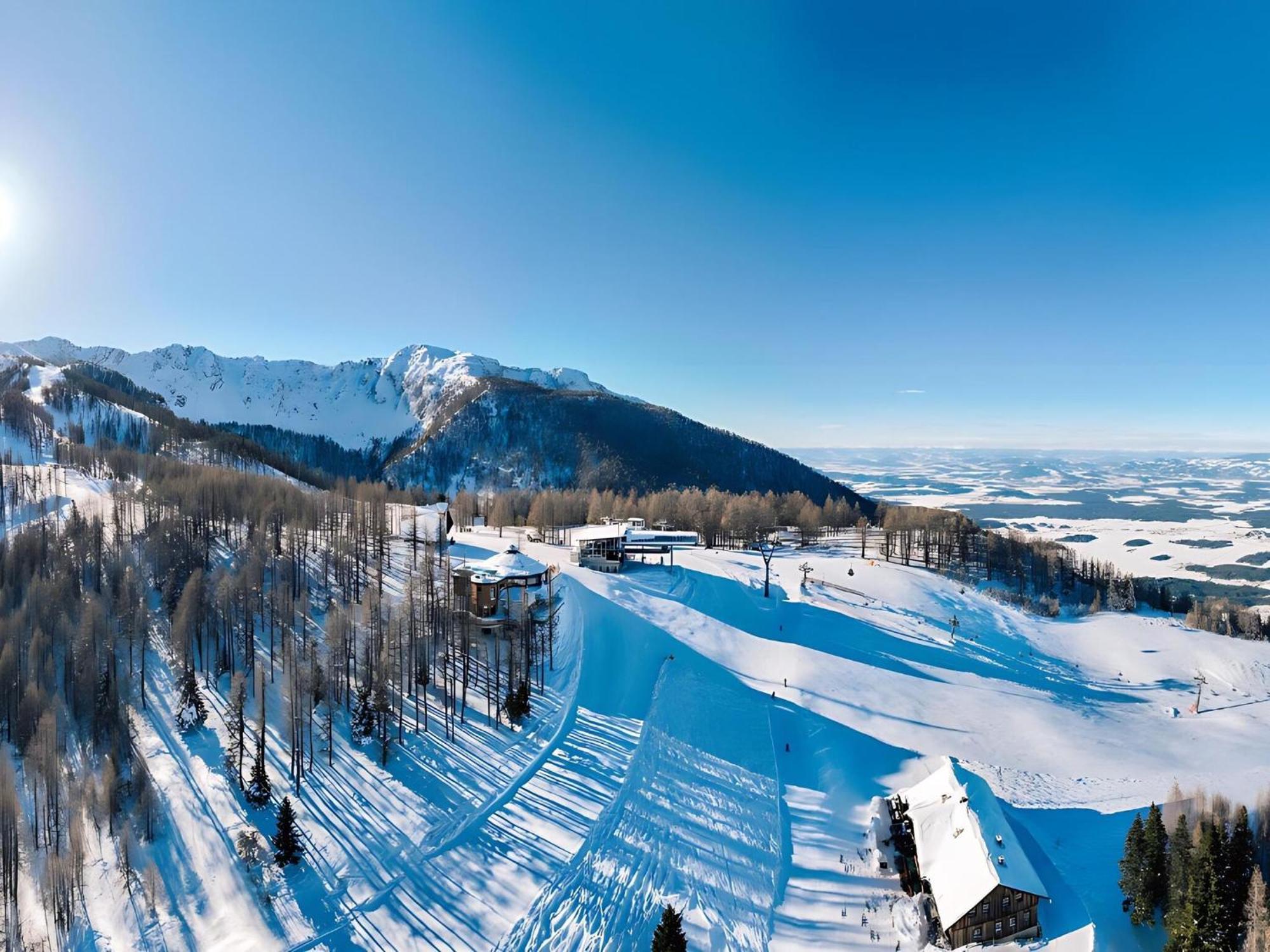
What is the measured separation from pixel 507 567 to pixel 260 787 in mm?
22527

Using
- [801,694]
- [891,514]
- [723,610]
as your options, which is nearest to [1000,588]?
[891,514]

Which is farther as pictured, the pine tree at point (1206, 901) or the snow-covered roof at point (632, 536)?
the snow-covered roof at point (632, 536)

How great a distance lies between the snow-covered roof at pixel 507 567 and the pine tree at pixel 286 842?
22.7 meters

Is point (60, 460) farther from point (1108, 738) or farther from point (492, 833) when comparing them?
point (1108, 738)

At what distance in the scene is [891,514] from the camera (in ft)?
340

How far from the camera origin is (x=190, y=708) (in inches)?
1532

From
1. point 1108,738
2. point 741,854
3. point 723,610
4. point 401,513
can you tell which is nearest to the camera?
point 741,854

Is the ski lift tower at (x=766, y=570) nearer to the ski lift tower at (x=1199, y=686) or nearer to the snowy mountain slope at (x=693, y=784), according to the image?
the snowy mountain slope at (x=693, y=784)

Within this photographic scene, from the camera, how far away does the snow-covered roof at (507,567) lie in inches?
1891

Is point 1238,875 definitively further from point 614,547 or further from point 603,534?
point 603,534

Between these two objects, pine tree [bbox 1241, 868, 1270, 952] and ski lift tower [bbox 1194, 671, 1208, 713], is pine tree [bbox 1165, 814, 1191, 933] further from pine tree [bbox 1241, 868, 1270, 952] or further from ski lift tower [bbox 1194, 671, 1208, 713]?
ski lift tower [bbox 1194, 671, 1208, 713]

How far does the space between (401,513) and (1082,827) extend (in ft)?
292

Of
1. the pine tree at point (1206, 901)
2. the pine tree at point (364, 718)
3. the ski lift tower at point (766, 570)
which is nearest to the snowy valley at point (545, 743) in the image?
the pine tree at point (364, 718)

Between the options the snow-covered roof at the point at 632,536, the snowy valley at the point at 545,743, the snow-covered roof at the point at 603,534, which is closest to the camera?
the snowy valley at the point at 545,743
